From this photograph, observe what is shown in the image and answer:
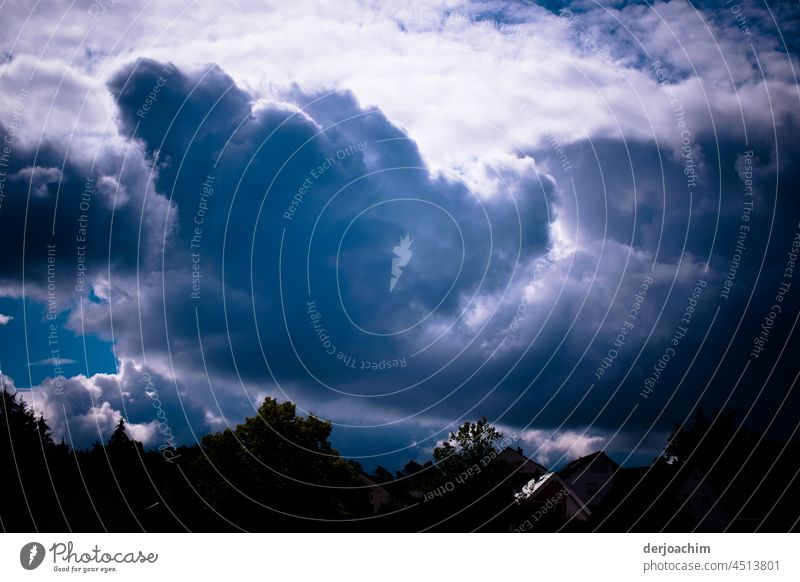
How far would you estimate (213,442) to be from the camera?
43719mm

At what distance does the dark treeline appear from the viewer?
22.5 m

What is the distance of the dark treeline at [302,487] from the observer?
2250 cm

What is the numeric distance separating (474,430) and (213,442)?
19.7m
